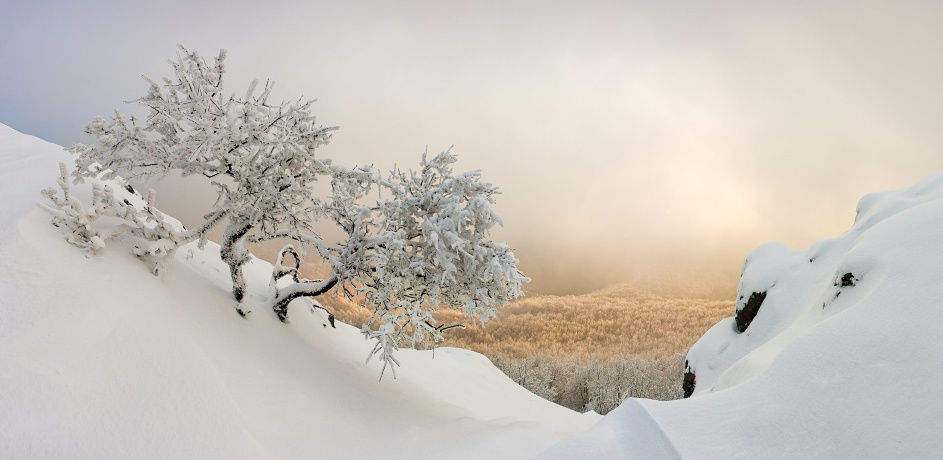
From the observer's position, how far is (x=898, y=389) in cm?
458

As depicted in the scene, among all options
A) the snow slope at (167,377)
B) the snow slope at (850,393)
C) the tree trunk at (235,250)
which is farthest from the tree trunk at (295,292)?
the snow slope at (850,393)

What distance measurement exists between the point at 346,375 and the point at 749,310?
9.79 m

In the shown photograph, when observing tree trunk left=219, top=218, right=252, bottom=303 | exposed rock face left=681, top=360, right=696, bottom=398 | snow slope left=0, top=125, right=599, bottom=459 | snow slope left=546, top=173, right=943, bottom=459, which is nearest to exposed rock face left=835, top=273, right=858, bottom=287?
snow slope left=546, top=173, right=943, bottom=459

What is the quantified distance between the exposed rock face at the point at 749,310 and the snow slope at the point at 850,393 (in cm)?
496

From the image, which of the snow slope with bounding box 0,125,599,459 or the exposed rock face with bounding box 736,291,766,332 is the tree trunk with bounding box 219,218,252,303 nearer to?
the snow slope with bounding box 0,125,599,459

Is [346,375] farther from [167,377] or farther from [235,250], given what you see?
[167,377]

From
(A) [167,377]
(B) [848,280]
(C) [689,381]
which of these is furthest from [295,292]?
(B) [848,280]

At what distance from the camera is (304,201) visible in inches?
423

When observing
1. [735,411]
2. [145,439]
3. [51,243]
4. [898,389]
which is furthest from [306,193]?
[898,389]

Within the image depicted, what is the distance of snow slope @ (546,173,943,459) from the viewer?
445cm

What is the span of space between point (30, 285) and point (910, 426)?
34.8ft

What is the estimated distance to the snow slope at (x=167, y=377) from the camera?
5.94 meters

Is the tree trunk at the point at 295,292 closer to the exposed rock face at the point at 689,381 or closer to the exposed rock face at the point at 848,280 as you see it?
the exposed rock face at the point at 689,381

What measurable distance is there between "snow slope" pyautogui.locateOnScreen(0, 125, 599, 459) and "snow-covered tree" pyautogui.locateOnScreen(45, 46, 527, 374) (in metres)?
0.93
